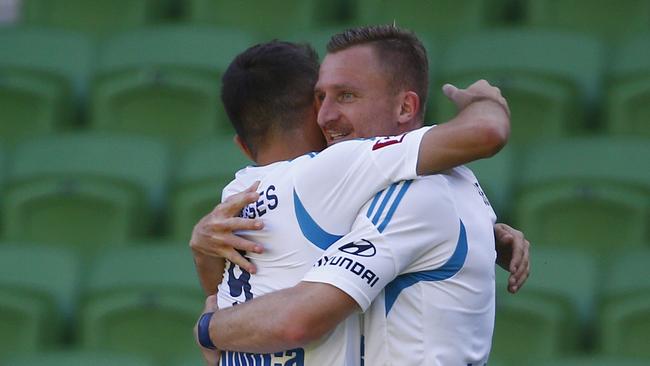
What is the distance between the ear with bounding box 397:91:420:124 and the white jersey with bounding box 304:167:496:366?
7.4 inches

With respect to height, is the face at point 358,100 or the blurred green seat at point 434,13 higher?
the face at point 358,100

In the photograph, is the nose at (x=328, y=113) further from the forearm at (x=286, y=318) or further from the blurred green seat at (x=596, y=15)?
the blurred green seat at (x=596, y=15)

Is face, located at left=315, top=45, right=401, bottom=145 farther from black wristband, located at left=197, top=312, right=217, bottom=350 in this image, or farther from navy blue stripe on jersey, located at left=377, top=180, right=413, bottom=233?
black wristband, located at left=197, top=312, right=217, bottom=350

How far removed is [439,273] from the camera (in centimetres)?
281

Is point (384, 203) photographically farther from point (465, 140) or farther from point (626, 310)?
point (626, 310)

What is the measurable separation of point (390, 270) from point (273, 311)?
0.25 meters

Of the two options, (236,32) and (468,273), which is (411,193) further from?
(236,32)

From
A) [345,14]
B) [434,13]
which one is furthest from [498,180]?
[345,14]

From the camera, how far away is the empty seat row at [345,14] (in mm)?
6875

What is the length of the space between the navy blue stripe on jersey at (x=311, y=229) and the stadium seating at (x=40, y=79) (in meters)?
4.11

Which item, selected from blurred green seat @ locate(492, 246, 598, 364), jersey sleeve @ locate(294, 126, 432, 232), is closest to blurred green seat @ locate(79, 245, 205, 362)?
blurred green seat @ locate(492, 246, 598, 364)

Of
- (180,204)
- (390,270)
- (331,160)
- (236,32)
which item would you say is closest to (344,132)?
(331,160)

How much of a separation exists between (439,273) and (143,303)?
282cm

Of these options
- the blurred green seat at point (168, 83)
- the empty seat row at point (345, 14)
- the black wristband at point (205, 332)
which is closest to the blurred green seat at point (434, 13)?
the empty seat row at point (345, 14)
